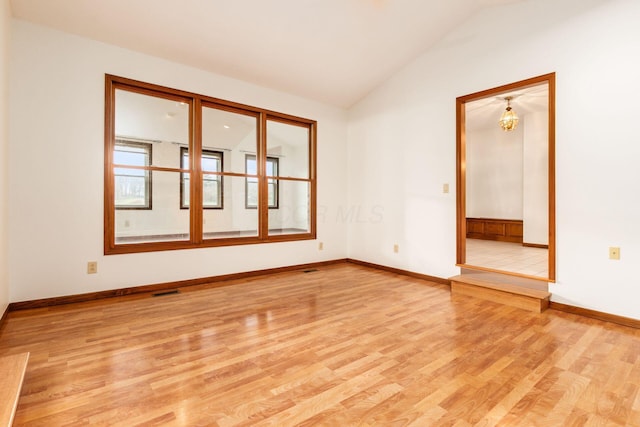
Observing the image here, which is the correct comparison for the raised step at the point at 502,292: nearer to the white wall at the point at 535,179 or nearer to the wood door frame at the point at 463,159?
the wood door frame at the point at 463,159

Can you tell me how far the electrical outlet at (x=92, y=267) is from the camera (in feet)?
10.7

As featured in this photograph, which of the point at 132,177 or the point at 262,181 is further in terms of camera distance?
the point at 262,181

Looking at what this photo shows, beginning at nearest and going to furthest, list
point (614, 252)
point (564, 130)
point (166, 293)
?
point (614, 252)
point (564, 130)
point (166, 293)

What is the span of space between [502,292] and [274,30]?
3772 millimetres

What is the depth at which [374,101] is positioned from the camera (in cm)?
505

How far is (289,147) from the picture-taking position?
5156mm

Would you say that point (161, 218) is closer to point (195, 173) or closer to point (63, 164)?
point (195, 173)

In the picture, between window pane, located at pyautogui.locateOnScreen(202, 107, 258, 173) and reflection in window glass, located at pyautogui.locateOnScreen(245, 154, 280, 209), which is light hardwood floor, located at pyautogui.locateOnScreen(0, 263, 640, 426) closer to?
reflection in window glass, located at pyautogui.locateOnScreen(245, 154, 280, 209)

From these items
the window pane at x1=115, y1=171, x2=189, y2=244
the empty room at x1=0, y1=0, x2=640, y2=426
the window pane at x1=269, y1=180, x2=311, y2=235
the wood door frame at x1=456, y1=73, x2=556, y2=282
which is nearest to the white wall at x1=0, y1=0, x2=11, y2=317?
the empty room at x1=0, y1=0, x2=640, y2=426

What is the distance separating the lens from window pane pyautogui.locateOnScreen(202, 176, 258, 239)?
4.38 metres

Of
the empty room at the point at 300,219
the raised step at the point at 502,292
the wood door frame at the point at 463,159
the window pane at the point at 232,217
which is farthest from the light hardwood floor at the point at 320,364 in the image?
the window pane at the point at 232,217

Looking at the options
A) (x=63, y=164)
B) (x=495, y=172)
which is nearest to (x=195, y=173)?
(x=63, y=164)

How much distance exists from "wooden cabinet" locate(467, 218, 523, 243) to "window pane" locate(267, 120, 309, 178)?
527cm

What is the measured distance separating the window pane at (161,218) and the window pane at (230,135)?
706mm
